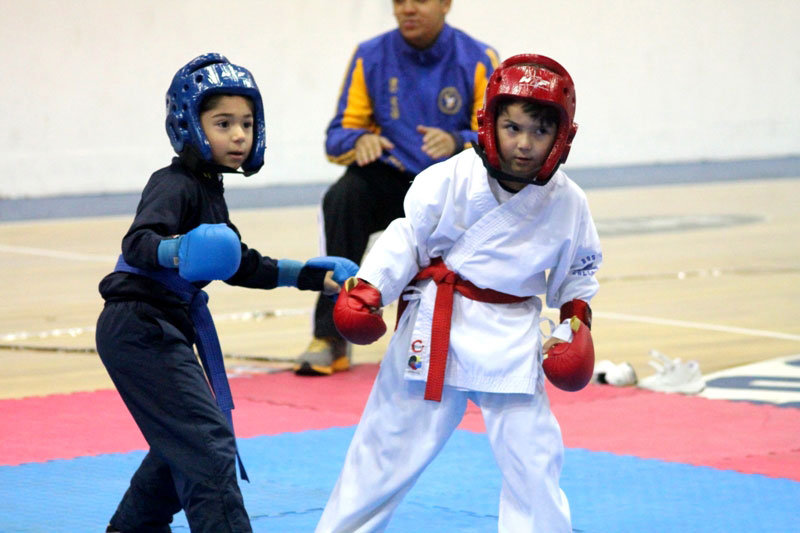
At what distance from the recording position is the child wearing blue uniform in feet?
9.30

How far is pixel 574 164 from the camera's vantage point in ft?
57.4

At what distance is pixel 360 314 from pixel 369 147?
2.85 metres

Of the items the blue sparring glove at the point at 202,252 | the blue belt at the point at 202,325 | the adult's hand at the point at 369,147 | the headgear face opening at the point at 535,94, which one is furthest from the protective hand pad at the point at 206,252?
the adult's hand at the point at 369,147

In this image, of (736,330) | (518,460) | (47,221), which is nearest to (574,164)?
(47,221)

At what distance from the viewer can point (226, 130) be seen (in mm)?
3088

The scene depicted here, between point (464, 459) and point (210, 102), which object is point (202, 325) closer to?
point (210, 102)

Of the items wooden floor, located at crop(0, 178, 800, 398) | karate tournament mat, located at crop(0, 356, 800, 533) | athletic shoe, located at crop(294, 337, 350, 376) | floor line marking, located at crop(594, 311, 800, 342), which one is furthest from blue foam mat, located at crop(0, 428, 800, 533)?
floor line marking, located at crop(594, 311, 800, 342)

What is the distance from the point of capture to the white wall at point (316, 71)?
543 inches

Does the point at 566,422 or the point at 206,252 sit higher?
the point at 206,252

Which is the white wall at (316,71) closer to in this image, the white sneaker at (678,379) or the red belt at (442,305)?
the white sneaker at (678,379)

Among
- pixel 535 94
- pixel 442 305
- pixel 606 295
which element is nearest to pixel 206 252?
pixel 442 305

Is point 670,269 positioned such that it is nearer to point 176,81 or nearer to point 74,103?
point 176,81

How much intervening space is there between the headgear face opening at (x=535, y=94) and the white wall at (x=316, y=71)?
37.7 ft

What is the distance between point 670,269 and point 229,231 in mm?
6132
